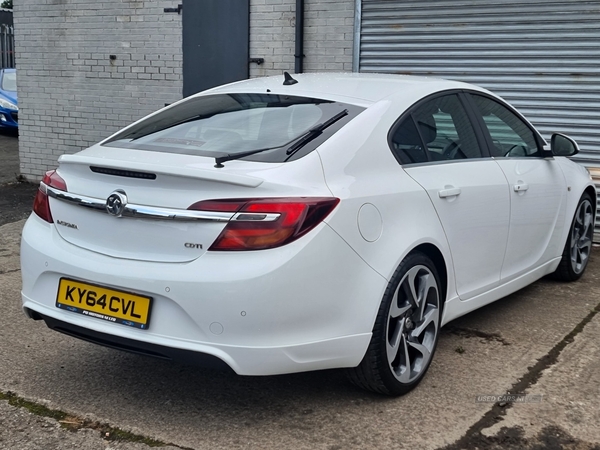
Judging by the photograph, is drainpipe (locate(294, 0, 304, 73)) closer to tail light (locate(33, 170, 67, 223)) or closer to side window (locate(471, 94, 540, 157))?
side window (locate(471, 94, 540, 157))

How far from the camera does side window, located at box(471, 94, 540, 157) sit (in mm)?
4676

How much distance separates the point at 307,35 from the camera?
8461 mm

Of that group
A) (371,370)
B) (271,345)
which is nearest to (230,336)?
(271,345)

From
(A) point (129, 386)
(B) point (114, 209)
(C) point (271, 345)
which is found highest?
(B) point (114, 209)

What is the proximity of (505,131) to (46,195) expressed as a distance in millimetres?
2777

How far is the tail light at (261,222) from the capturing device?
10.0ft

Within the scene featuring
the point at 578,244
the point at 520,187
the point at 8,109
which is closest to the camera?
the point at 520,187

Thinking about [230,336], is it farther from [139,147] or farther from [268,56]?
[268,56]

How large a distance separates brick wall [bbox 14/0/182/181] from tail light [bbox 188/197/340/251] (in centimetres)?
651

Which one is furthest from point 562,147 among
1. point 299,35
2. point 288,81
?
point 299,35

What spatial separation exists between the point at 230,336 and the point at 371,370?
28.6 inches

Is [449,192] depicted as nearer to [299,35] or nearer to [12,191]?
[299,35]

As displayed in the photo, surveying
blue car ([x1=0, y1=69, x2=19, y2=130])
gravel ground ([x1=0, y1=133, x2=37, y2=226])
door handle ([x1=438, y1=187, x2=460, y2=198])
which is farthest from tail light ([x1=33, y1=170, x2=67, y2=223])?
blue car ([x1=0, y1=69, x2=19, y2=130])

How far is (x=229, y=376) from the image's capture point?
12.9 ft
